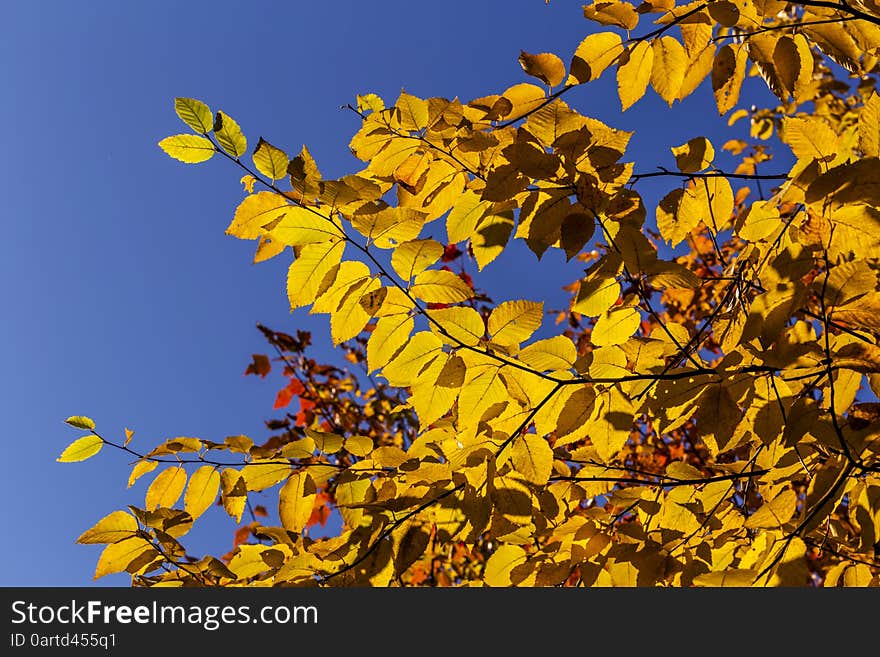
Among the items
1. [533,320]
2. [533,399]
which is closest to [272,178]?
[533,320]

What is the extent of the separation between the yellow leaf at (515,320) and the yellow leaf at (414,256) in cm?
20

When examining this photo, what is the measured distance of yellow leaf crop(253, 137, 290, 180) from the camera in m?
1.44

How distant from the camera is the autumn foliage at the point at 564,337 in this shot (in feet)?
4.75

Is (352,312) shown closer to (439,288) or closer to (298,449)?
(439,288)

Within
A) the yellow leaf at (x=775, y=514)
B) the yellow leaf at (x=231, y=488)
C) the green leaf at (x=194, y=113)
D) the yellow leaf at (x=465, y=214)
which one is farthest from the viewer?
the yellow leaf at (x=231, y=488)

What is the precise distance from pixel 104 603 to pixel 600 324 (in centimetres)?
160

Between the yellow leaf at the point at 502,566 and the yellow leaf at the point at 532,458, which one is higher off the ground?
the yellow leaf at the point at 532,458

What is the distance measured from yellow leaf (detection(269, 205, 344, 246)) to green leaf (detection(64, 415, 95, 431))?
3.13ft

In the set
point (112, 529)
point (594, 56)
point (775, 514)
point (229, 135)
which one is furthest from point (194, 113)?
point (775, 514)

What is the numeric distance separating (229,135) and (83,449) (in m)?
1.10

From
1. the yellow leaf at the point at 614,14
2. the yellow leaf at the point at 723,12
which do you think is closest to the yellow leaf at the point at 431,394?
the yellow leaf at the point at 614,14

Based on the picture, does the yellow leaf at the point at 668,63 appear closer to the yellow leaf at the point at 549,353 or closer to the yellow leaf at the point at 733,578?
the yellow leaf at the point at 549,353

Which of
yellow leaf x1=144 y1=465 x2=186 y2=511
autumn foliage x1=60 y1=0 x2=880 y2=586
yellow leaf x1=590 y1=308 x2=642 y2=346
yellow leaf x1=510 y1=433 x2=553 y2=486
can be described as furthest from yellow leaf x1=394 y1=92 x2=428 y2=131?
yellow leaf x1=144 y1=465 x2=186 y2=511

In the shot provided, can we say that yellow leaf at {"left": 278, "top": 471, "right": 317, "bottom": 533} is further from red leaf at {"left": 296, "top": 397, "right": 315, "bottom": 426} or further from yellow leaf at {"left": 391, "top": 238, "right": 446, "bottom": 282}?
red leaf at {"left": 296, "top": 397, "right": 315, "bottom": 426}
